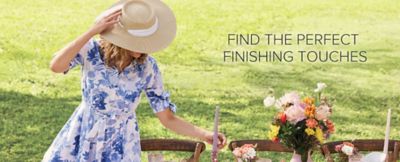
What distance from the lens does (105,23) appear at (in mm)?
4309

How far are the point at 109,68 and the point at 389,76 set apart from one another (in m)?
6.80

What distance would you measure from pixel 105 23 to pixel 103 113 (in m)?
0.50

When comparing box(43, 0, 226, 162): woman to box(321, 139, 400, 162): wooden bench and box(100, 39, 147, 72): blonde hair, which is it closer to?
box(100, 39, 147, 72): blonde hair

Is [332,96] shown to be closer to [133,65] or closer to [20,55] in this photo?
[20,55]

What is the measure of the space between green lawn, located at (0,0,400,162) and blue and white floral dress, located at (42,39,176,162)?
2.96 meters

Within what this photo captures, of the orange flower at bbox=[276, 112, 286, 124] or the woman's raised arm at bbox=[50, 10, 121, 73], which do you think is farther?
the orange flower at bbox=[276, 112, 286, 124]

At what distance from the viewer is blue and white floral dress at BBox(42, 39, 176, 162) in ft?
14.8

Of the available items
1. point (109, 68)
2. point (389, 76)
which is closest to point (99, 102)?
point (109, 68)

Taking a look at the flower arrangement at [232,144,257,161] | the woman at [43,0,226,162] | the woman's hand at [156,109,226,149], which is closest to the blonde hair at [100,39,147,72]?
the woman at [43,0,226,162]

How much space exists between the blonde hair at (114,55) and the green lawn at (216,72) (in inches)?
125

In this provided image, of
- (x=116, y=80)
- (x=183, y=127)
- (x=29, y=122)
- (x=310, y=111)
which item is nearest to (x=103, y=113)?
(x=116, y=80)

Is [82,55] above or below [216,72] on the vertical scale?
below

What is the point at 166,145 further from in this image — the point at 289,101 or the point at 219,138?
the point at 289,101

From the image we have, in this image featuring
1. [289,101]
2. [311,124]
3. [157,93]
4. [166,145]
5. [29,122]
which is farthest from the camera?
[29,122]
